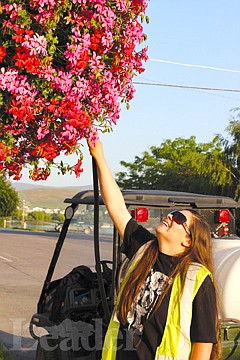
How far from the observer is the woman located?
3678 mm

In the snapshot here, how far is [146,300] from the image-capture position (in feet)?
12.4

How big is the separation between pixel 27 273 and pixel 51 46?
16.5 metres

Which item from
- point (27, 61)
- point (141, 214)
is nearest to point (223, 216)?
point (141, 214)

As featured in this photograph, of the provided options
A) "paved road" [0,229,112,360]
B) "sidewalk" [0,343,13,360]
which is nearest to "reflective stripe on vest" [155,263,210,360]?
"paved road" [0,229,112,360]

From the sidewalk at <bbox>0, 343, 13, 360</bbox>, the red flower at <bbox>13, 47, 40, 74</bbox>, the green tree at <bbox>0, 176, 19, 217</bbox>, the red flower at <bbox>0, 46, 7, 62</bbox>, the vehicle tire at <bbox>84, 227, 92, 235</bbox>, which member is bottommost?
the sidewalk at <bbox>0, 343, 13, 360</bbox>

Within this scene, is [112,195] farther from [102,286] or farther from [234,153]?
[234,153]

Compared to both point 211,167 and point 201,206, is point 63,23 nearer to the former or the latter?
point 201,206

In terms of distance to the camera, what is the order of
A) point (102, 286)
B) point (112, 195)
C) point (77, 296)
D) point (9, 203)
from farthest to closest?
point (9, 203), point (77, 296), point (102, 286), point (112, 195)

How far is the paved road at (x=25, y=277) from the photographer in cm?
700

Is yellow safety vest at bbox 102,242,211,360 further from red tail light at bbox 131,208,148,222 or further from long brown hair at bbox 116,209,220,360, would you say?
red tail light at bbox 131,208,148,222

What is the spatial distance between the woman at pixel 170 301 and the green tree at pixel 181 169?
3936 cm

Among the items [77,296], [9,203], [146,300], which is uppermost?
[9,203]

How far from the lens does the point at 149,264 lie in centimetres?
386

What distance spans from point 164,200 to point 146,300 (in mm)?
2274
